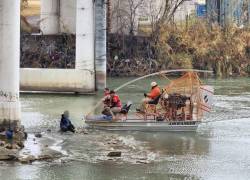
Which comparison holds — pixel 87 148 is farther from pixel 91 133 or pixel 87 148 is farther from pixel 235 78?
pixel 235 78

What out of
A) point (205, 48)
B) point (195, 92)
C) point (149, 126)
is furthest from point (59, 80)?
point (205, 48)

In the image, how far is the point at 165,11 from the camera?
61875mm

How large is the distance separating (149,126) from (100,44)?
17995 millimetres

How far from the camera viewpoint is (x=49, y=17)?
56.9 meters

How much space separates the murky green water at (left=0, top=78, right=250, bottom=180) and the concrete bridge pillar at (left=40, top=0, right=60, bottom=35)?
24.7 meters

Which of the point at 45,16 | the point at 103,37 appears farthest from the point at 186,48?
the point at 103,37

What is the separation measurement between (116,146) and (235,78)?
3623 centimetres

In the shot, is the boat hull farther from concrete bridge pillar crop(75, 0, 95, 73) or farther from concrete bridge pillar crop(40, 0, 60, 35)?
concrete bridge pillar crop(40, 0, 60, 35)

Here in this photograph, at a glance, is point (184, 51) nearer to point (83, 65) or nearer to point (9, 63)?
point (83, 65)

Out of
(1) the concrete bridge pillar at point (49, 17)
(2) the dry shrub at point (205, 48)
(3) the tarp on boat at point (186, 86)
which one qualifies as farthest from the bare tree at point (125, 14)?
(3) the tarp on boat at point (186, 86)

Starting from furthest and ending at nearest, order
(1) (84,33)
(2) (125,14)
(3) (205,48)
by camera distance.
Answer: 1. (2) (125,14)
2. (3) (205,48)
3. (1) (84,33)

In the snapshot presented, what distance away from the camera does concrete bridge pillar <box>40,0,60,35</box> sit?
56.7 metres

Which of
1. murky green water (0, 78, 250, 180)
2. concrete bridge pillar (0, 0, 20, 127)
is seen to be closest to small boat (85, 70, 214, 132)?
murky green water (0, 78, 250, 180)

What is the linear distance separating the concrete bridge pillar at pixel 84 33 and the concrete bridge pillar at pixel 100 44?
612 millimetres
